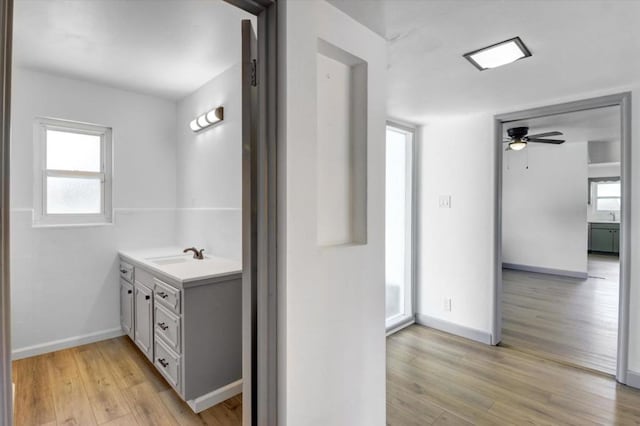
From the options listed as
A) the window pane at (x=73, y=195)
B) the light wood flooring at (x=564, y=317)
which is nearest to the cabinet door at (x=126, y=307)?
the window pane at (x=73, y=195)

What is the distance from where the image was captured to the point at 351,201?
1.54 m

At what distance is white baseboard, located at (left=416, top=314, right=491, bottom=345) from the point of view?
10.3ft

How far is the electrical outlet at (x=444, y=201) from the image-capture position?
11.1ft

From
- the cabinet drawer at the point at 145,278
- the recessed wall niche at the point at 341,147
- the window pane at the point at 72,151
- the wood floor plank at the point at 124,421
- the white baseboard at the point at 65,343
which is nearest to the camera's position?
the recessed wall niche at the point at 341,147

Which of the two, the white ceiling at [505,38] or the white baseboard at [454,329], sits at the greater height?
the white ceiling at [505,38]

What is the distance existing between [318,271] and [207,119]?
213cm

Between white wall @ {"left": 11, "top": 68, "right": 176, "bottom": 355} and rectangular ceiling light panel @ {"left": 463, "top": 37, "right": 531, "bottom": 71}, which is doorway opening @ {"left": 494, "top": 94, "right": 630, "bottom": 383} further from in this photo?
white wall @ {"left": 11, "top": 68, "right": 176, "bottom": 355}

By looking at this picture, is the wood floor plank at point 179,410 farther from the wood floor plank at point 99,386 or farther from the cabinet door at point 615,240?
the cabinet door at point 615,240

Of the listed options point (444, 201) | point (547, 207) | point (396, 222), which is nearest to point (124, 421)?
point (396, 222)

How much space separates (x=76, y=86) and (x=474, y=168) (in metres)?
3.95

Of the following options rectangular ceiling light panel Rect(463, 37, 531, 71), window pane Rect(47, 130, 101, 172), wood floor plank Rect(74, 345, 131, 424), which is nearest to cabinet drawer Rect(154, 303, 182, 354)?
wood floor plank Rect(74, 345, 131, 424)

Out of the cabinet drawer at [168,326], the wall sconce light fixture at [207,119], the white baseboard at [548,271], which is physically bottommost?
the white baseboard at [548,271]

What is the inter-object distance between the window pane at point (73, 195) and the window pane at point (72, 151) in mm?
130

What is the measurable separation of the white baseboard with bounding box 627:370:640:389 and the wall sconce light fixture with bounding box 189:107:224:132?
147 inches
